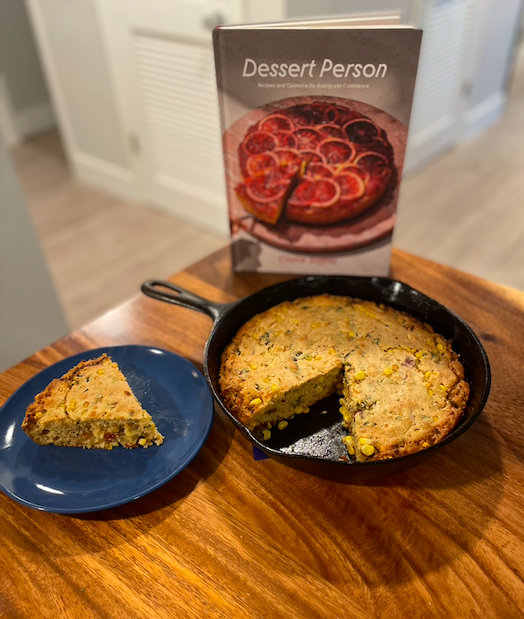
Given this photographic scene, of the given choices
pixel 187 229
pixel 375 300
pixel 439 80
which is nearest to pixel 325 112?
pixel 375 300

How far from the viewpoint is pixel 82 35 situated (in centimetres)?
263

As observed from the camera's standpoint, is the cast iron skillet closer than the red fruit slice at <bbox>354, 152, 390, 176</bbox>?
Yes

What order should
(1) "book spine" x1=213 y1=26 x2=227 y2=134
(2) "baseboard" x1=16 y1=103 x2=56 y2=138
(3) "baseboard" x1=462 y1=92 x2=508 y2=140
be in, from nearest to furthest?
(1) "book spine" x1=213 y1=26 x2=227 y2=134 < (3) "baseboard" x1=462 y1=92 x2=508 y2=140 < (2) "baseboard" x1=16 y1=103 x2=56 y2=138

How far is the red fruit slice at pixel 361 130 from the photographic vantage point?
0.91 m

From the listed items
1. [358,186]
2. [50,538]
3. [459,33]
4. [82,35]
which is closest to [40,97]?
[82,35]

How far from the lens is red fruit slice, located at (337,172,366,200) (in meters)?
0.97

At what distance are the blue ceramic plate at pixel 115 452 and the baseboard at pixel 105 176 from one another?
2.41 metres

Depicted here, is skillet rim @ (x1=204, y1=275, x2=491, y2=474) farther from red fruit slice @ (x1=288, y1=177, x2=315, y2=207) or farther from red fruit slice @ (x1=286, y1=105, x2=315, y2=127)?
red fruit slice @ (x1=286, y1=105, x2=315, y2=127)

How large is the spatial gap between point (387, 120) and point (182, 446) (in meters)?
0.64

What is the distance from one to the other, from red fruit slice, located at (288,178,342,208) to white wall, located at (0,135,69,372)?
99 cm

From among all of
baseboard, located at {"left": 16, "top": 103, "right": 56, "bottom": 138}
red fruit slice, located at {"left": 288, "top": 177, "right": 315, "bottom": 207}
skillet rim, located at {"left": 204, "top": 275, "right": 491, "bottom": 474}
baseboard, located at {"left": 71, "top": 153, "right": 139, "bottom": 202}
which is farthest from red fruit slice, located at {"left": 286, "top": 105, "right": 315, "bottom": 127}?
baseboard, located at {"left": 16, "top": 103, "right": 56, "bottom": 138}

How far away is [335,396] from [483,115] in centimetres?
347

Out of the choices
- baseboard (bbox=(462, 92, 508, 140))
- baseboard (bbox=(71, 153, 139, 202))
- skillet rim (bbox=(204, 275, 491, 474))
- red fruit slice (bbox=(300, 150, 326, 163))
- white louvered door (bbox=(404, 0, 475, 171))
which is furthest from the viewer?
baseboard (bbox=(462, 92, 508, 140))

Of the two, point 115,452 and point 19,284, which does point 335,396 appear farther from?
point 19,284
